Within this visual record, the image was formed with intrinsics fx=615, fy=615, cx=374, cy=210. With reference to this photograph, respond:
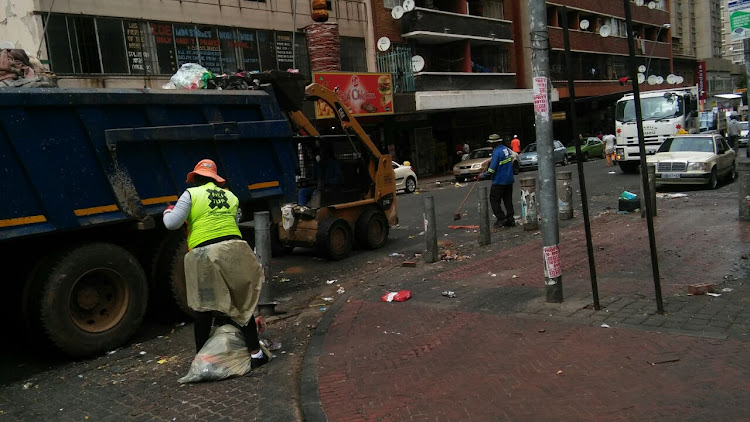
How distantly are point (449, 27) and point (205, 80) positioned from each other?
24999mm

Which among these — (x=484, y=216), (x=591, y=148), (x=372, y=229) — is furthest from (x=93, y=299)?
(x=591, y=148)

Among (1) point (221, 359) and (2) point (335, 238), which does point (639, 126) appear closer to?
(1) point (221, 359)

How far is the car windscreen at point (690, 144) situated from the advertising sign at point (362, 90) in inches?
456

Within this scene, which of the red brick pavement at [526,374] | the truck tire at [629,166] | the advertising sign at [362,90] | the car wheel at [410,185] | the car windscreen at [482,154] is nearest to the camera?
the red brick pavement at [526,374]

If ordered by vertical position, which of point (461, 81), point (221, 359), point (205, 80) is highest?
point (461, 81)

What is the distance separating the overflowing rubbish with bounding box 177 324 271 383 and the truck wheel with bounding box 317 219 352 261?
4880 mm

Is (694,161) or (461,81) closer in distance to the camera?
(694,161)

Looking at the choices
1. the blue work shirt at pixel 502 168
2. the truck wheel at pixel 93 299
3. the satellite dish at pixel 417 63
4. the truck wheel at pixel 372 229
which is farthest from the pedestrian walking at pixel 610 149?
the truck wheel at pixel 93 299

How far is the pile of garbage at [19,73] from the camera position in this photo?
6.02 metres

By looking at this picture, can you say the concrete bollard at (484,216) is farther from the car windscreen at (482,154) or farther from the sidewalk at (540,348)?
the car windscreen at (482,154)

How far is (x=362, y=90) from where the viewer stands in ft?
83.2

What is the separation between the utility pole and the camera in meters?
6.15

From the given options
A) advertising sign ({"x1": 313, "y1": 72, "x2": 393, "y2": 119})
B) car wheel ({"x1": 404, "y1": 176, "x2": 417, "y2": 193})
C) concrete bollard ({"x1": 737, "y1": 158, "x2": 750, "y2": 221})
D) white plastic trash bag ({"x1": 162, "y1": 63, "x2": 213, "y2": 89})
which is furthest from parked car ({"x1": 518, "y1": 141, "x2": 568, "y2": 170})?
white plastic trash bag ({"x1": 162, "y1": 63, "x2": 213, "y2": 89})

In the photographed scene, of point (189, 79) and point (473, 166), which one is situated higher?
point (189, 79)
